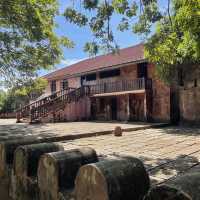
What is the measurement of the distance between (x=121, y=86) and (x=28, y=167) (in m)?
16.0

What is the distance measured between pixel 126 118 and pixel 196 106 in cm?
592

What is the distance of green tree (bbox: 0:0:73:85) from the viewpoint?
11.3 m

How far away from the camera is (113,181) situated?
9.20 ft

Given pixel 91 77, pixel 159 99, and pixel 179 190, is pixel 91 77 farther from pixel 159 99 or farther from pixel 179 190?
pixel 179 190

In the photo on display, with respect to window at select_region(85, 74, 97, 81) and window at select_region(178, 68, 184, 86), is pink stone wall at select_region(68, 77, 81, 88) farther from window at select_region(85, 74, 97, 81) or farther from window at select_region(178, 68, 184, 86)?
window at select_region(178, 68, 184, 86)

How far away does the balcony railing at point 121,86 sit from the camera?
18469 millimetres

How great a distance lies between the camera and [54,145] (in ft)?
14.9

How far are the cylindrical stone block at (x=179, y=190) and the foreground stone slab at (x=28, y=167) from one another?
2.41 meters

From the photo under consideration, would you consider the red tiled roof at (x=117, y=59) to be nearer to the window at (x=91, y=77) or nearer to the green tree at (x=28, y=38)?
the window at (x=91, y=77)

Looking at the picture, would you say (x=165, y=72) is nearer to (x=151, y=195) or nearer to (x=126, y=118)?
(x=126, y=118)

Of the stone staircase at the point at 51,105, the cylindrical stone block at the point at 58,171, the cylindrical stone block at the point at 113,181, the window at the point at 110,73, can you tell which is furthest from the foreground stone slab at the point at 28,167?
the window at the point at 110,73

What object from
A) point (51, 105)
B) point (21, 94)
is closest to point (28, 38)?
point (21, 94)

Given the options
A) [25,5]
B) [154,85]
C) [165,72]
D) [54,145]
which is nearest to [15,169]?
[54,145]

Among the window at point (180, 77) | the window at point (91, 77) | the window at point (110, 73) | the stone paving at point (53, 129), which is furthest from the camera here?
the window at point (91, 77)
